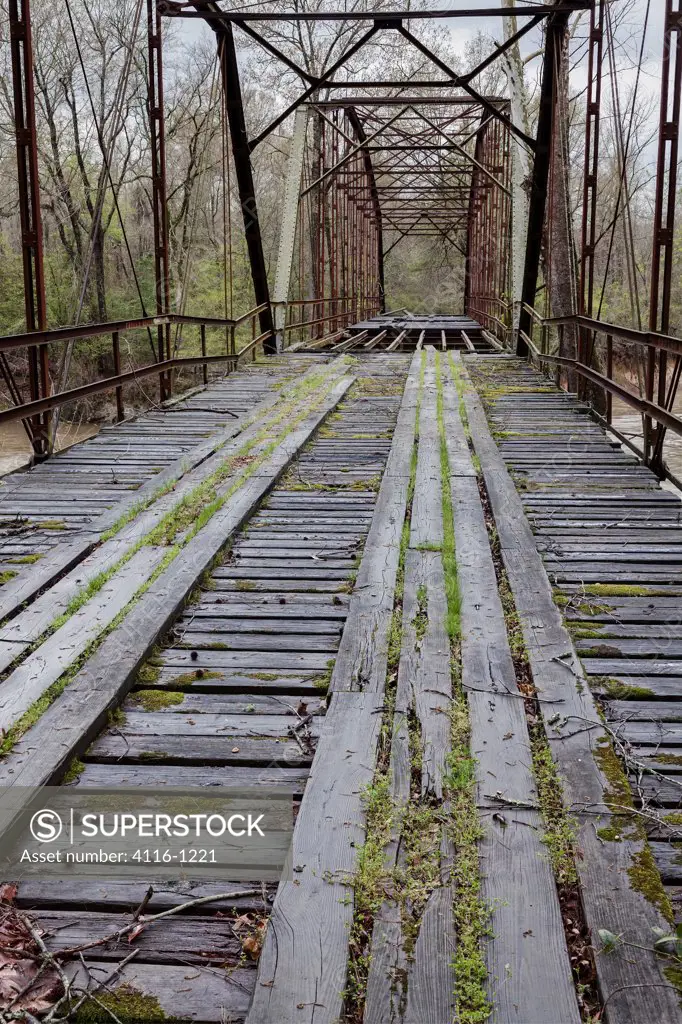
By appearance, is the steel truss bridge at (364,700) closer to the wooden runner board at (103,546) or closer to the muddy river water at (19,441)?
the wooden runner board at (103,546)

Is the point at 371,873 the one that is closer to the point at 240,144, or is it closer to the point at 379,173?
the point at 240,144

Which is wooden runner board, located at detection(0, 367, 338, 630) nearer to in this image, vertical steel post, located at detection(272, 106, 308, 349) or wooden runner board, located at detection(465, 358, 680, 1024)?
wooden runner board, located at detection(465, 358, 680, 1024)

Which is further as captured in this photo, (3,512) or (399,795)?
(3,512)

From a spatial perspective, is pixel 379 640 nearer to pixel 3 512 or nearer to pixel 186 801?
pixel 186 801

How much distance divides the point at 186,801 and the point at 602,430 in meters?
5.61

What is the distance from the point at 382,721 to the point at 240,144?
9796mm

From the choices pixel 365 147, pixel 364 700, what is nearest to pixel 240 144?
pixel 364 700

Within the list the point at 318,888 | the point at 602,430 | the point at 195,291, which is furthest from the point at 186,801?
the point at 195,291

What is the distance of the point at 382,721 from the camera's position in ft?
8.00

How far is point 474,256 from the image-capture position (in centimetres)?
2766

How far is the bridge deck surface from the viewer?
1634 mm

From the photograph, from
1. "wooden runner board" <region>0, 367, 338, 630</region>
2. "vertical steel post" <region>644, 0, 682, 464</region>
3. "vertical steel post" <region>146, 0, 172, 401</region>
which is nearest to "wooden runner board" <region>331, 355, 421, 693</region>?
"wooden runner board" <region>0, 367, 338, 630</region>

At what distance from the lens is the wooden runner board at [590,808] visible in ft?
5.12

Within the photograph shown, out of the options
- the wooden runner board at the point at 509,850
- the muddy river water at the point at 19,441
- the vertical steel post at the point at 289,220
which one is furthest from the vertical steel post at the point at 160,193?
the muddy river water at the point at 19,441
